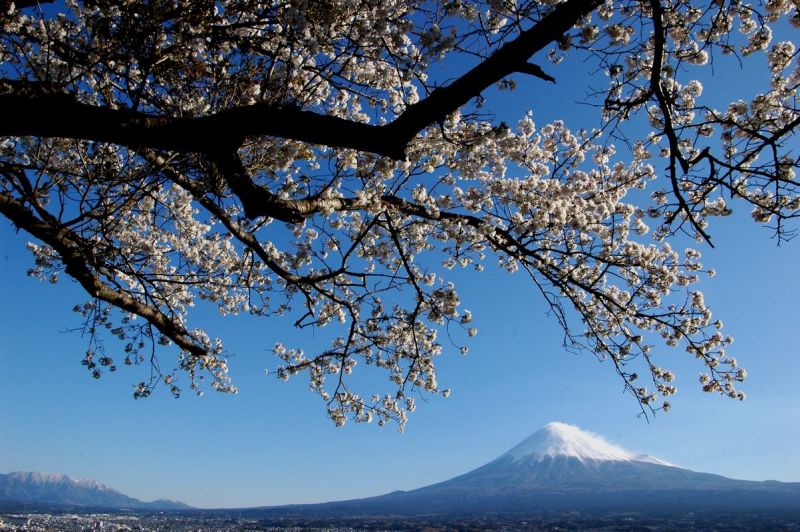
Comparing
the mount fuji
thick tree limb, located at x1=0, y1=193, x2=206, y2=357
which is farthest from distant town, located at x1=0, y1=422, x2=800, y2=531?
thick tree limb, located at x1=0, y1=193, x2=206, y2=357

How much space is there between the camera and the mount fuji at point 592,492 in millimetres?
125438

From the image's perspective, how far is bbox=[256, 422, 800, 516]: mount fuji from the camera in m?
125

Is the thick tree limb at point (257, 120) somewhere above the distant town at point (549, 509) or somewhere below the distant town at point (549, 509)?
above

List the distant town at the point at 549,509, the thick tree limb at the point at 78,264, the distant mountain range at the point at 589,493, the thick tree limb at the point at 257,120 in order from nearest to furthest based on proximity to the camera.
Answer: the thick tree limb at the point at 257,120, the thick tree limb at the point at 78,264, the distant town at the point at 549,509, the distant mountain range at the point at 589,493

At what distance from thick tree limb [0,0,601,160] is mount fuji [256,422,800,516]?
133043 mm

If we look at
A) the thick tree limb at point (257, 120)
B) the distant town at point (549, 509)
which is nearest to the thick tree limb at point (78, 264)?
the thick tree limb at point (257, 120)

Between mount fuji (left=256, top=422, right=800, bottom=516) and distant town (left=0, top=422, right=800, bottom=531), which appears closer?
distant town (left=0, top=422, right=800, bottom=531)

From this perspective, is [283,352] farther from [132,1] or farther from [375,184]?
[132,1]

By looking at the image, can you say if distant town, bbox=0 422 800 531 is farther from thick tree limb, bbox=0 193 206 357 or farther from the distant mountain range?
thick tree limb, bbox=0 193 206 357

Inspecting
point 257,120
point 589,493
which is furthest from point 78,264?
point 589,493

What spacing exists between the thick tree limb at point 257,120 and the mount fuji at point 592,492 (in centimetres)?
13304

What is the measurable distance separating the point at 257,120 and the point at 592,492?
17973cm

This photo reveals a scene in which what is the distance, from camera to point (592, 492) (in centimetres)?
15600

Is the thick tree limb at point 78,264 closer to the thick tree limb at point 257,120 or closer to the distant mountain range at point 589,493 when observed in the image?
the thick tree limb at point 257,120
